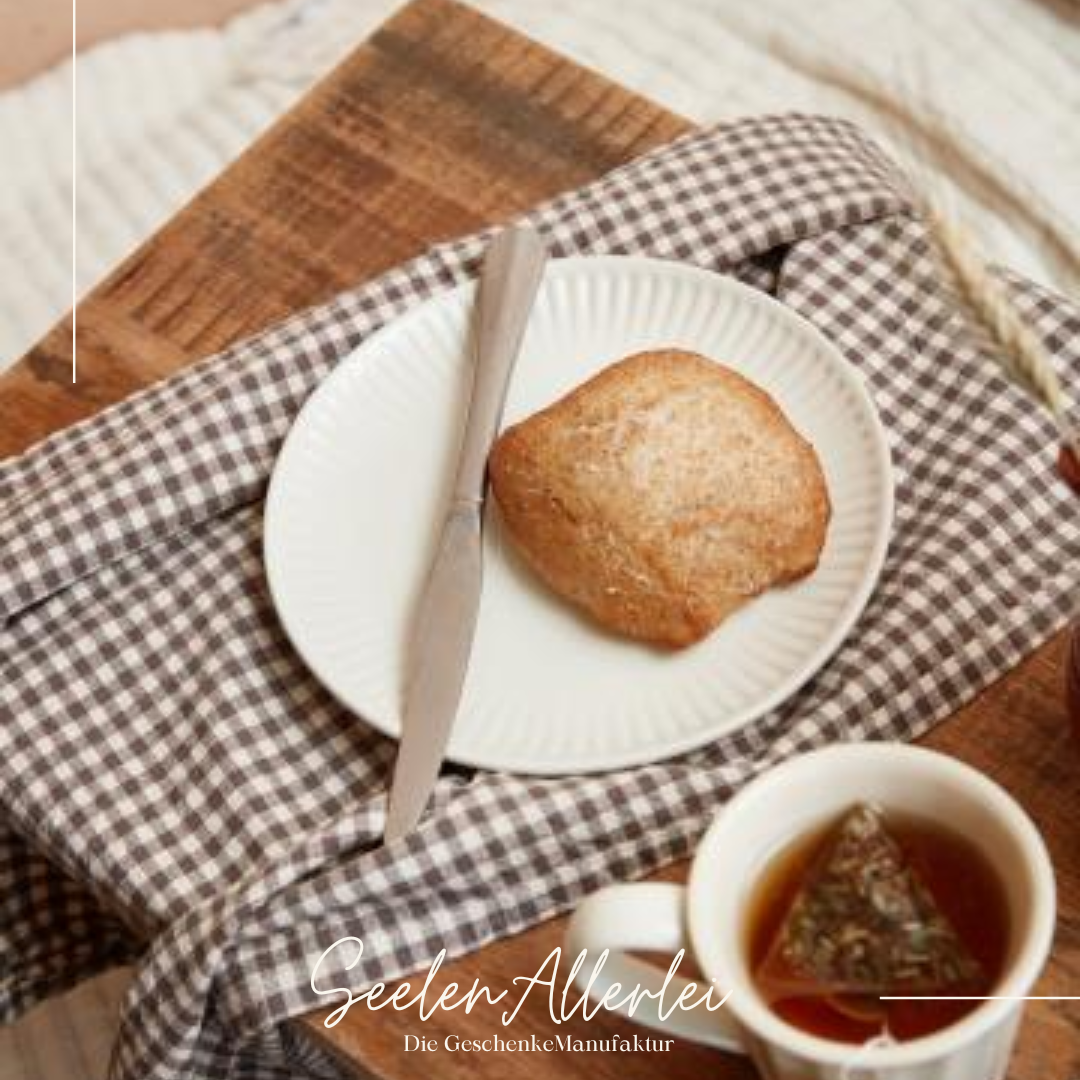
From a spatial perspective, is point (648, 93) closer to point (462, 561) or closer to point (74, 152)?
point (74, 152)

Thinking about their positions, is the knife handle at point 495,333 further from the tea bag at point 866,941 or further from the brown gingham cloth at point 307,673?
the tea bag at point 866,941

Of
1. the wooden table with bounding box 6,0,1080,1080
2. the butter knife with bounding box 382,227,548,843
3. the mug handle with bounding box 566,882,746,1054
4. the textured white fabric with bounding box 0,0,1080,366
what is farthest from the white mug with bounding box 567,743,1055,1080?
the textured white fabric with bounding box 0,0,1080,366

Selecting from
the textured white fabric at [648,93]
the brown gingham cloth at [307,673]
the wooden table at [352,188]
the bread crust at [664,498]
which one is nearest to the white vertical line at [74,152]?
the textured white fabric at [648,93]

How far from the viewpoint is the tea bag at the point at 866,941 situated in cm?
54

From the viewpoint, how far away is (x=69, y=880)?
798 millimetres

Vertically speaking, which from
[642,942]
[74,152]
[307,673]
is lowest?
[74,152]

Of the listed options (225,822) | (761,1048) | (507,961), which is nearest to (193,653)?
(225,822)

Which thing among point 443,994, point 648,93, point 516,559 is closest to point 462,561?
point 516,559

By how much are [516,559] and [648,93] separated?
47 cm

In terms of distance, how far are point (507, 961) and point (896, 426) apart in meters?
0.25

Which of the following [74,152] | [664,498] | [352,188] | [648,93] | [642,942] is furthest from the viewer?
[74,152]

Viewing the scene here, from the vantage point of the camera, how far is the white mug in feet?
1.70

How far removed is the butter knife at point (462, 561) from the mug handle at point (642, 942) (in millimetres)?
105

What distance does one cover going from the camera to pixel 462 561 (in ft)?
2.33
